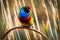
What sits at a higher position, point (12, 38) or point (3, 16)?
point (3, 16)

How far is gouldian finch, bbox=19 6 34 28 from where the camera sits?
204 cm

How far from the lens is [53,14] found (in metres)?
2.27

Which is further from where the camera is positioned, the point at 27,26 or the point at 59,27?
the point at 59,27

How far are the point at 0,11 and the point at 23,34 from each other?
36cm

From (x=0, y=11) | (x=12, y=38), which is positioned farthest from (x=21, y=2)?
(x=12, y=38)

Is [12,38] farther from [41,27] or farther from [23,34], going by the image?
[41,27]

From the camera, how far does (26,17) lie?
80.3 inches

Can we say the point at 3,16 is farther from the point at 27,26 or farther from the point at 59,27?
the point at 59,27

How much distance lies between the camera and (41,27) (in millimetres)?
2238

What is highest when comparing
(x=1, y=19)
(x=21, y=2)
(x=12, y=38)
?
(x=21, y=2)

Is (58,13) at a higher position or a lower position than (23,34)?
higher

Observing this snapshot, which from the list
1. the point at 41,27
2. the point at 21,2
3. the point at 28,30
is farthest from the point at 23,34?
the point at 21,2

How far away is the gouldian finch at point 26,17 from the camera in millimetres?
2035

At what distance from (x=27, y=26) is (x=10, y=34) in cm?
25
